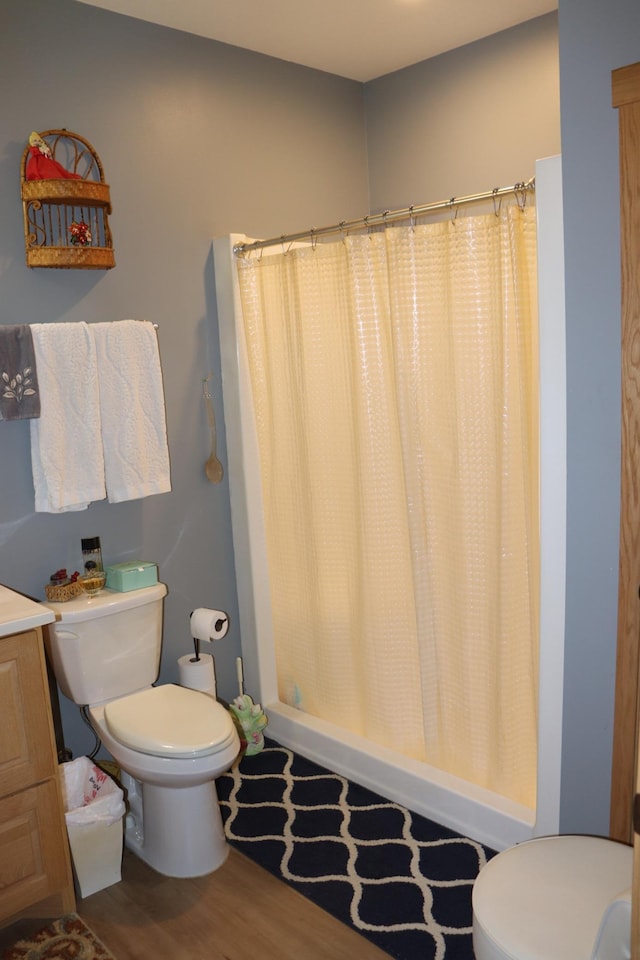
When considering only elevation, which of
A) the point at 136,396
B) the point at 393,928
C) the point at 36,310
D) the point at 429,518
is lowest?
the point at 393,928

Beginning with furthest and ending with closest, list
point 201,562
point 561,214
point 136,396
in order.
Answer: point 201,562, point 136,396, point 561,214

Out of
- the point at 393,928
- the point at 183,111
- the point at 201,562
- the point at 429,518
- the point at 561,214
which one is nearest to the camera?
the point at 561,214

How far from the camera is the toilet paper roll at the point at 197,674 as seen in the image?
2711 mm

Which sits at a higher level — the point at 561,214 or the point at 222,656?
the point at 561,214

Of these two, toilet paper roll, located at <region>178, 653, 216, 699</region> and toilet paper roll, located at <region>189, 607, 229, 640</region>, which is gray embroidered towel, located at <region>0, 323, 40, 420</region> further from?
toilet paper roll, located at <region>178, 653, 216, 699</region>

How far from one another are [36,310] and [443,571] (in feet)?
4.88

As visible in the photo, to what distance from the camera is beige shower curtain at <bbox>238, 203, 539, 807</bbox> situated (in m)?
2.11

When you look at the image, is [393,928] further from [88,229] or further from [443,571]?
[88,229]

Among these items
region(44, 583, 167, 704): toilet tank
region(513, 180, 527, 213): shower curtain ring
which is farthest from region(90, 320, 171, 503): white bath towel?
region(513, 180, 527, 213): shower curtain ring

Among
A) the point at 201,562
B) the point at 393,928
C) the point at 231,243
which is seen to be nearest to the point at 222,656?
the point at 201,562

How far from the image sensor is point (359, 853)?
7.49 ft

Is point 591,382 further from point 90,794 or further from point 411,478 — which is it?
point 90,794

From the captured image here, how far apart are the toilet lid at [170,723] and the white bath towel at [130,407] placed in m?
0.63

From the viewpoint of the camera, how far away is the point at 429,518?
2342 mm
